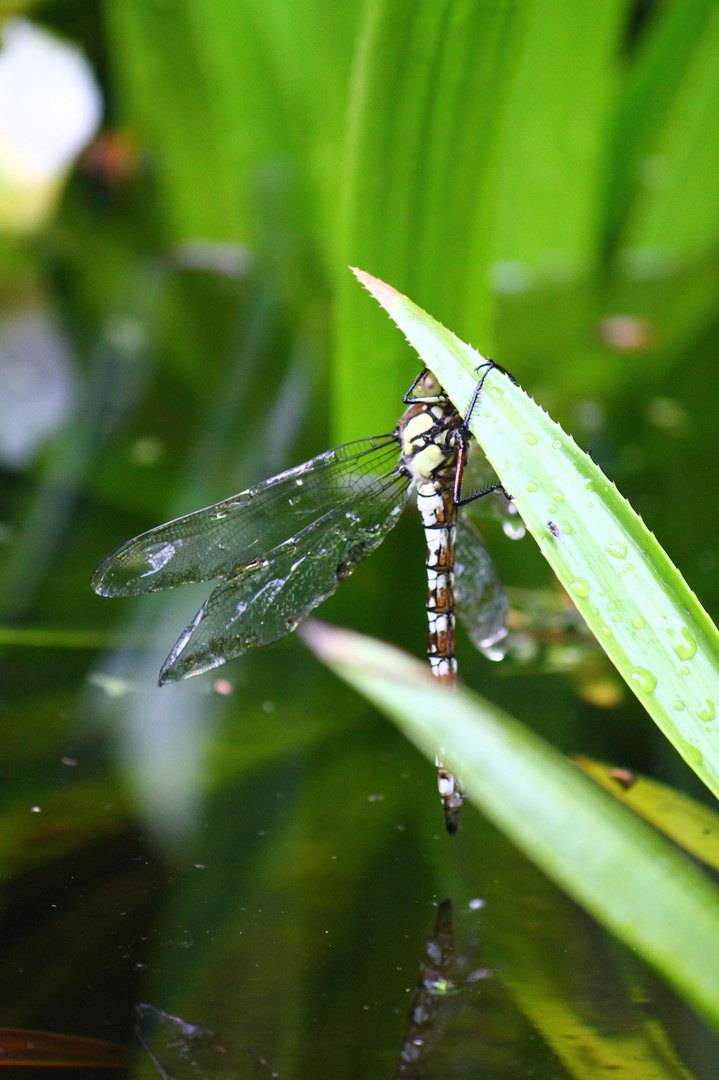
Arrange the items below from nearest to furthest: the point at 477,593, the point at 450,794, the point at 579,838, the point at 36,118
A: 1. the point at 579,838
2. the point at 450,794
3. the point at 477,593
4. the point at 36,118

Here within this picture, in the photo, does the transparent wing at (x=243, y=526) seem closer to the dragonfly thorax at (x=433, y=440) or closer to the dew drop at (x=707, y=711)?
the dragonfly thorax at (x=433, y=440)

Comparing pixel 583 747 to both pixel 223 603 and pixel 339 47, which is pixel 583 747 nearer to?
pixel 223 603

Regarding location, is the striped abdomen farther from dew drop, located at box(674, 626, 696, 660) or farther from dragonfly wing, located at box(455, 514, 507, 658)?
dew drop, located at box(674, 626, 696, 660)

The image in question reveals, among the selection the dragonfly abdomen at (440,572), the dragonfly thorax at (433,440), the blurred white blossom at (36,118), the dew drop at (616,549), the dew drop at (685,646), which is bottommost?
the dew drop at (685,646)

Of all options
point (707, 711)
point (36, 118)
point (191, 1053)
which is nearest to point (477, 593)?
point (707, 711)

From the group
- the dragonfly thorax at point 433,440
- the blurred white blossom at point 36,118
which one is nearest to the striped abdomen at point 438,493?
the dragonfly thorax at point 433,440

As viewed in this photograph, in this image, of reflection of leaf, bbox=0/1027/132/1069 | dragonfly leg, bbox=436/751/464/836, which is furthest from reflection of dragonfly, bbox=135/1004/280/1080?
dragonfly leg, bbox=436/751/464/836

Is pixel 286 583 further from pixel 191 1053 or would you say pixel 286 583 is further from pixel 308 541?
pixel 191 1053
